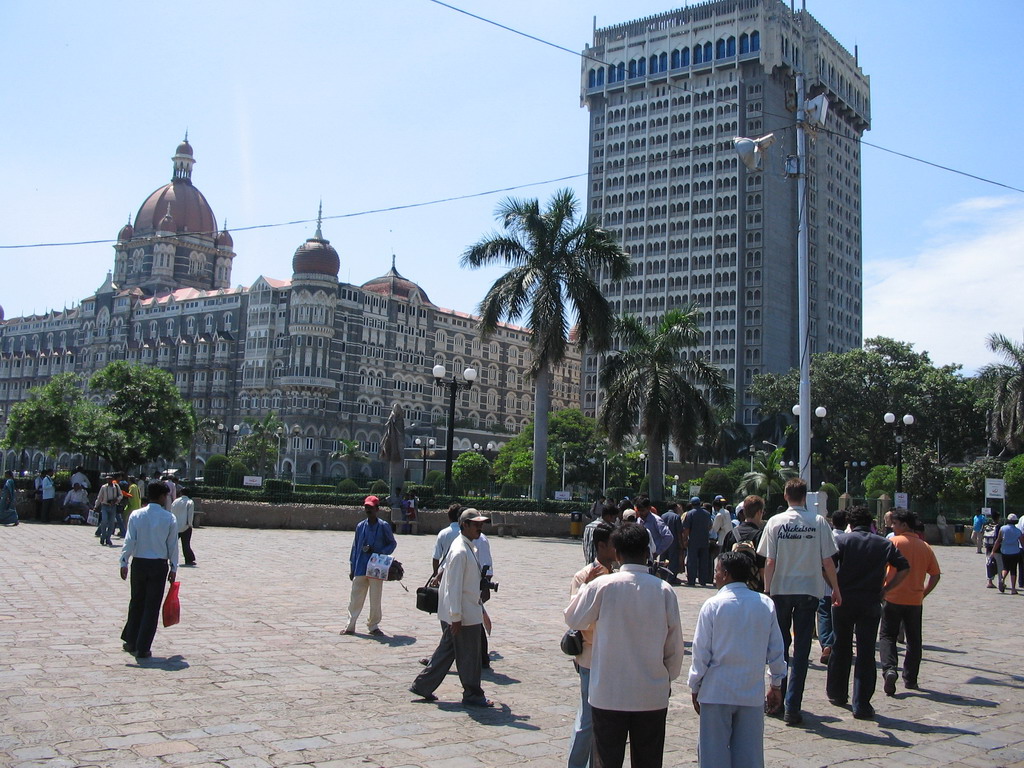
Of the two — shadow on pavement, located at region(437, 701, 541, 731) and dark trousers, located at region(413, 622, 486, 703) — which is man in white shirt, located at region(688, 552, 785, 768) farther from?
dark trousers, located at region(413, 622, 486, 703)

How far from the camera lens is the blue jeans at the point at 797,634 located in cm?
710

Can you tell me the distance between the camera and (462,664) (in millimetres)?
7152

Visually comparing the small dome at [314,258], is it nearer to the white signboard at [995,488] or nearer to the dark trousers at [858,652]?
the white signboard at [995,488]

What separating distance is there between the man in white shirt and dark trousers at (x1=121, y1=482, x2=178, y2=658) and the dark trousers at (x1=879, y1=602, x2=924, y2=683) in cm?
657

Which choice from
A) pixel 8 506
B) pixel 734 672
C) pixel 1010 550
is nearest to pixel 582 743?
pixel 734 672

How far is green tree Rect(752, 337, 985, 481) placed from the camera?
211 feet

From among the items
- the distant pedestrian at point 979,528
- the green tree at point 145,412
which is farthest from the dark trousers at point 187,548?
the green tree at point 145,412

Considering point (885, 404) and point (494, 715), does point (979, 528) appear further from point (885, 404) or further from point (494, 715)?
point (885, 404)

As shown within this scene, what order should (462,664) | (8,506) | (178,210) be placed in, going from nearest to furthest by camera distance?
(462,664), (8,506), (178,210)

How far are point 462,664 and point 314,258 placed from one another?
266ft

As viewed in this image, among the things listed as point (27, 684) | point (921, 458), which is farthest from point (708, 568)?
point (921, 458)

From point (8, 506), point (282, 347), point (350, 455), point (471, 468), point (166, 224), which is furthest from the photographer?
Answer: point (166, 224)

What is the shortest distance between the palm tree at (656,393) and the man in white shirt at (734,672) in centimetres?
2683

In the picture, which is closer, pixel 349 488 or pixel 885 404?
pixel 349 488
